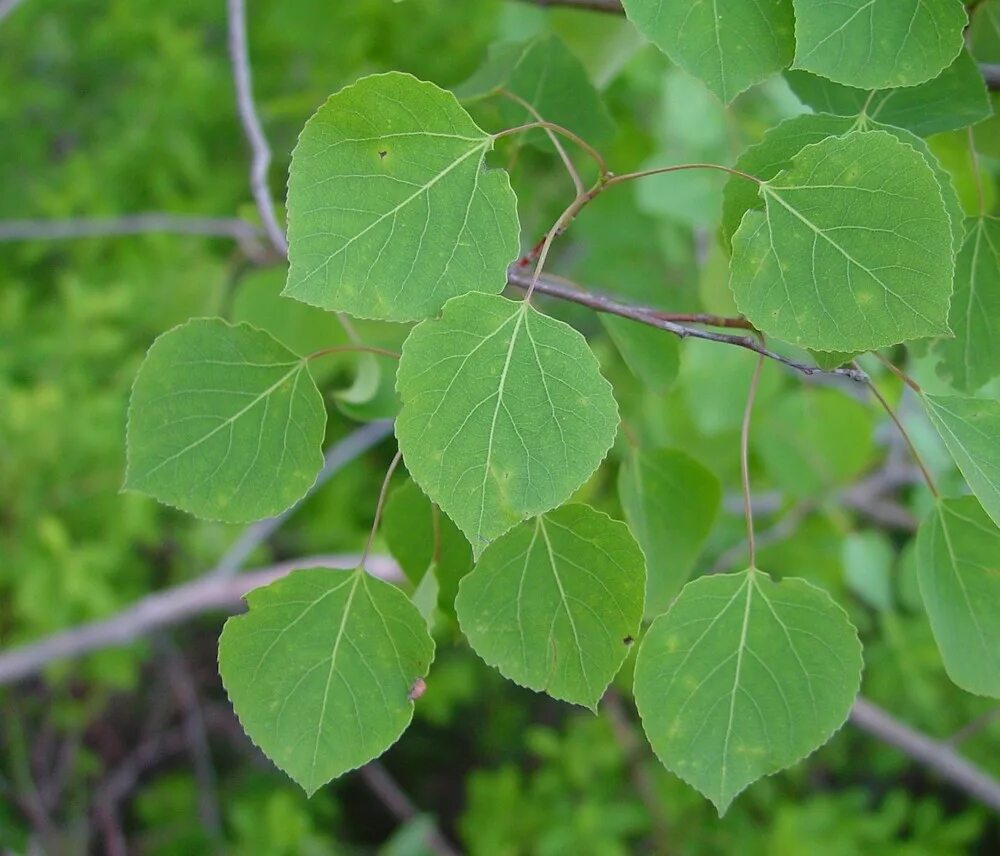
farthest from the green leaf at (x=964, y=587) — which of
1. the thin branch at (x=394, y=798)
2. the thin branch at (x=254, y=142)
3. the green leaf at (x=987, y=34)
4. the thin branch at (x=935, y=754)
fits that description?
the thin branch at (x=394, y=798)

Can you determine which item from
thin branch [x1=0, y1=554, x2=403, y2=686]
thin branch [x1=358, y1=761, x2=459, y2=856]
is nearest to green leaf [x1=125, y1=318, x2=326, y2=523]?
thin branch [x1=0, y1=554, x2=403, y2=686]

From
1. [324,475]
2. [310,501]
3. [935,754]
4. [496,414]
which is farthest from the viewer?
[310,501]

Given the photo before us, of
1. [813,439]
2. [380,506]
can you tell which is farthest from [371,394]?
[813,439]

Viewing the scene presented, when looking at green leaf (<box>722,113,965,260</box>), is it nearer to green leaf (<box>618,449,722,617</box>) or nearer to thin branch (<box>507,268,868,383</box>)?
thin branch (<box>507,268,868,383</box>)

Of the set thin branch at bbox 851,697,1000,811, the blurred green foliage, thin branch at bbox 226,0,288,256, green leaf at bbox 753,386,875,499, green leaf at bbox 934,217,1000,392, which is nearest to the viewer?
green leaf at bbox 934,217,1000,392

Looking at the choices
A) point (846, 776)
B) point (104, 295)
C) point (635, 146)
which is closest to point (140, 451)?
point (635, 146)

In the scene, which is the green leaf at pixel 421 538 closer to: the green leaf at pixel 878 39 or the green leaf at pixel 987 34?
the green leaf at pixel 878 39

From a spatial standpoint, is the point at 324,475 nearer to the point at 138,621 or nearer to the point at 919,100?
the point at 138,621
